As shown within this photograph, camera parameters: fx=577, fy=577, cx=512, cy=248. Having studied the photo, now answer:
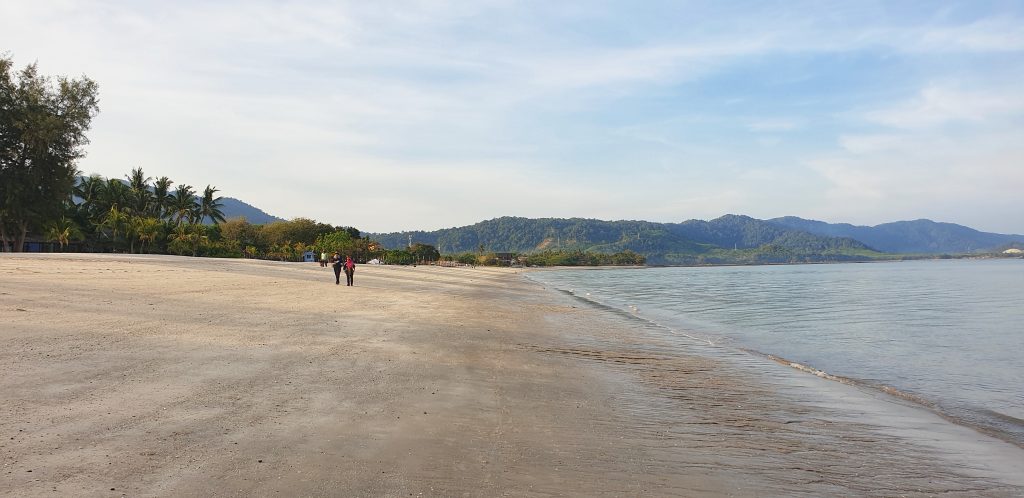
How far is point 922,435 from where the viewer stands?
865cm

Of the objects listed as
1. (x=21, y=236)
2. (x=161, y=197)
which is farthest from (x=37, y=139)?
(x=161, y=197)

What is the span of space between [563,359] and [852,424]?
654 centimetres

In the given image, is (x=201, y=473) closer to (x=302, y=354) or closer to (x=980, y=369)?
(x=302, y=354)

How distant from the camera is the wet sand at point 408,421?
5445mm

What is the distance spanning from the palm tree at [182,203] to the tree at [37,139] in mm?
40898

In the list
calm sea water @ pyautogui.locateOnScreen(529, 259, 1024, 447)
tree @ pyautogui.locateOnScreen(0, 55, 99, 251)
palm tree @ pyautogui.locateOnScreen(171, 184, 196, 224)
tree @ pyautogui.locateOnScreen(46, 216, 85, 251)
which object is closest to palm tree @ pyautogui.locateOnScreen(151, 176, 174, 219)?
palm tree @ pyautogui.locateOnScreen(171, 184, 196, 224)

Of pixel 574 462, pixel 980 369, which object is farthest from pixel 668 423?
pixel 980 369

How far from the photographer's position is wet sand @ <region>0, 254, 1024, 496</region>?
5445 millimetres

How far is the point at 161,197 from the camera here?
96.5 meters

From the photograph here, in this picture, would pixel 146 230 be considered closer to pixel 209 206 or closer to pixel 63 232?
pixel 63 232

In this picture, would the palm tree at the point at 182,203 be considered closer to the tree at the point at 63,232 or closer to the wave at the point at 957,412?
the tree at the point at 63,232

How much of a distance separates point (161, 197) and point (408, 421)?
349ft

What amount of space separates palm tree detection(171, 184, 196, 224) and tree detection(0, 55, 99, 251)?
40.9 meters

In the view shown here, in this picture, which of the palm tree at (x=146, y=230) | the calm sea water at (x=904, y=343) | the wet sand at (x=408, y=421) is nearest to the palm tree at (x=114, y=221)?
the palm tree at (x=146, y=230)
